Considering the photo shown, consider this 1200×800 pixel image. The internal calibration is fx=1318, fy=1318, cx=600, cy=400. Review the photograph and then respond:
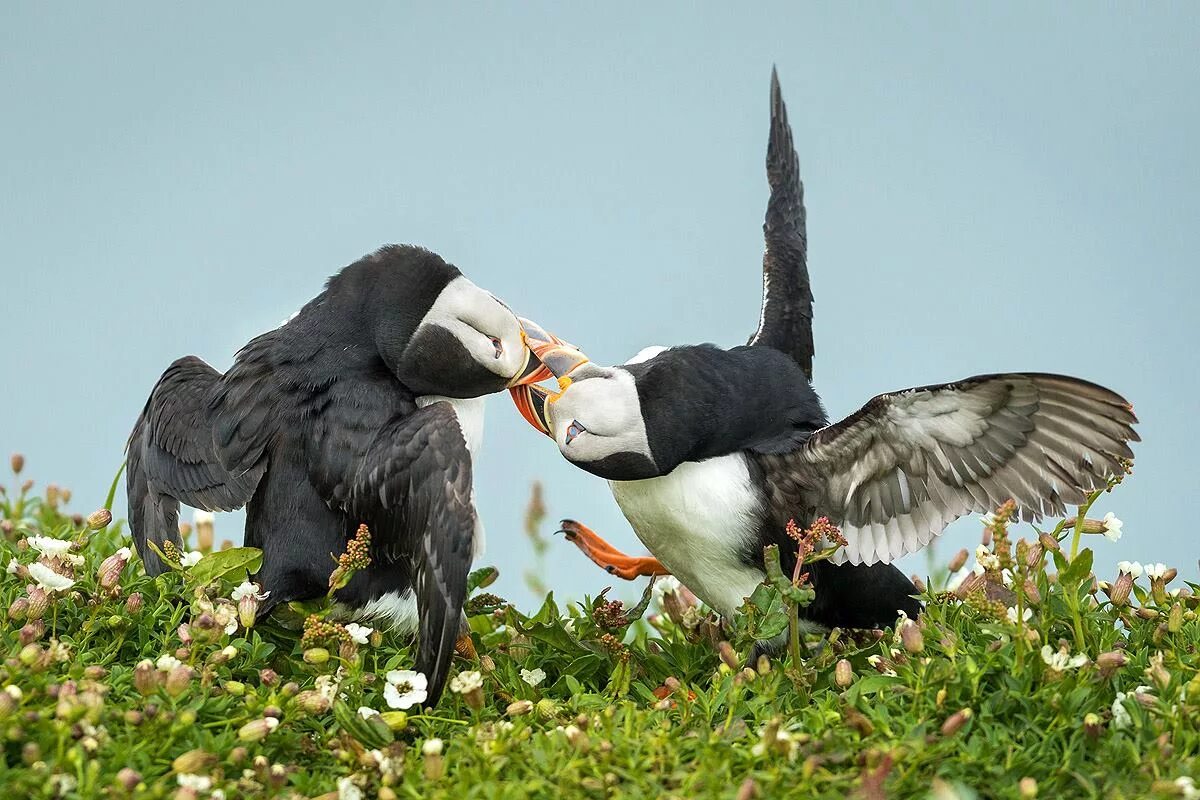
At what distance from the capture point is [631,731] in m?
2.93

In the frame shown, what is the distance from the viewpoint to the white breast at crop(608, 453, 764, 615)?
3674 mm

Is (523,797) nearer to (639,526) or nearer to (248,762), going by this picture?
(248,762)

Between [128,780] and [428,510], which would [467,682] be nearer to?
[428,510]

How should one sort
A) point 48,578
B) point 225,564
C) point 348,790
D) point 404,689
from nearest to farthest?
1. point 348,790
2. point 404,689
3. point 48,578
4. point 225,564

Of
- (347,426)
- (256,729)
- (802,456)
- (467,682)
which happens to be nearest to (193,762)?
(256,729)

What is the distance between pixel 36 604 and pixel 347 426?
2.94 ft

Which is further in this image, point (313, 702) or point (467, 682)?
point (467, 682)

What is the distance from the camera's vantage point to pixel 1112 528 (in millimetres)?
3506

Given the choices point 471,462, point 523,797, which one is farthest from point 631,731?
point 471,462

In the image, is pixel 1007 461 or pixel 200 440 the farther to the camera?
pixel 200 440

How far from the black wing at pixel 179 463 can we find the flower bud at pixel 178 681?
83cm

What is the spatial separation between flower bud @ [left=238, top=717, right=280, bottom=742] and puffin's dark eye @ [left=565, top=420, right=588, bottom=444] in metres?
1.14

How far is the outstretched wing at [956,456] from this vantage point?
3354 millimetres

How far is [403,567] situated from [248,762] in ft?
2.79
